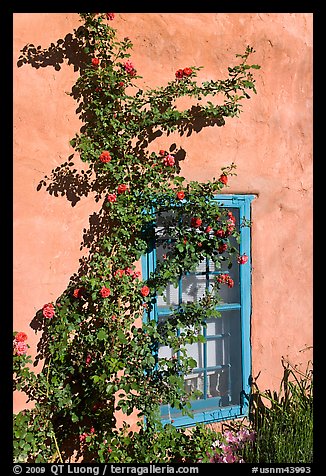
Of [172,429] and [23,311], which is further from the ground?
[23,311]

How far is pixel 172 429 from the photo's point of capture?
368 centimetres

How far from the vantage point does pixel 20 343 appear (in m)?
3.38

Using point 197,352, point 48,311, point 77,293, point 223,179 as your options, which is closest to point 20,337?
point 48,311

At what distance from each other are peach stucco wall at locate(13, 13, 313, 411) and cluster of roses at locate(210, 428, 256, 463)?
0.49m

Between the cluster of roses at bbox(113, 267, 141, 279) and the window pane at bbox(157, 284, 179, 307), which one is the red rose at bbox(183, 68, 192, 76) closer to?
the cluster of roses at bbox(113, 267, 141, 279)

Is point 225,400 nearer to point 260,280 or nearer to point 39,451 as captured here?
point 260,280

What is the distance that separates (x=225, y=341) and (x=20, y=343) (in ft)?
5.78

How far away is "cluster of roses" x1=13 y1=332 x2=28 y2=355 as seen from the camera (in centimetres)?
337

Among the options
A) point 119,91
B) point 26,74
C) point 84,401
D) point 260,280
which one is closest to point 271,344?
point 260,280

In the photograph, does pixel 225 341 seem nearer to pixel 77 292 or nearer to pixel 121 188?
pixel 77 292

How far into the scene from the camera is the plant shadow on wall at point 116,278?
3.53 meters

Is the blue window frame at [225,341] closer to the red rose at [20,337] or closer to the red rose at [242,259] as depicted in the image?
the red rose at [242,259]

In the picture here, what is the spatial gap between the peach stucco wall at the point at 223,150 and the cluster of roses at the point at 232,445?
489mm
